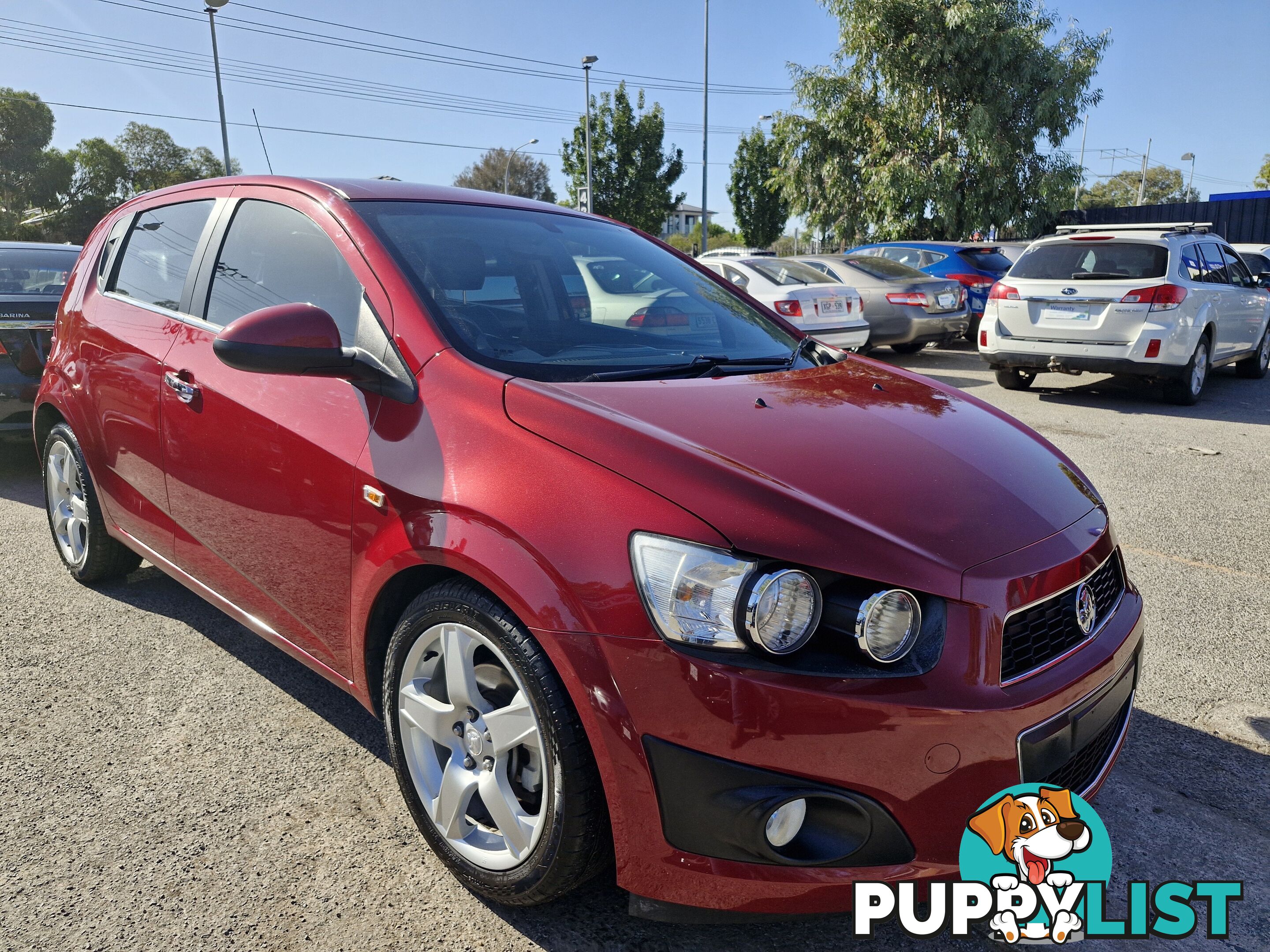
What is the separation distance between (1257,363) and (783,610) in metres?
12.0

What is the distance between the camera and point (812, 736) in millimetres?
1624

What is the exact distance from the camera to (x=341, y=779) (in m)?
2.60

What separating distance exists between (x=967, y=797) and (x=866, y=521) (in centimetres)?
54

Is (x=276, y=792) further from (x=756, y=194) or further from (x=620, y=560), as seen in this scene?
(x=756, y=194)

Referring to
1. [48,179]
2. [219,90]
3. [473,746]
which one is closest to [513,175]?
[48,179]

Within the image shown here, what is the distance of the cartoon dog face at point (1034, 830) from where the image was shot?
1.75 meters

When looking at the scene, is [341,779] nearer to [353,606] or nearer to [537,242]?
[353,606]

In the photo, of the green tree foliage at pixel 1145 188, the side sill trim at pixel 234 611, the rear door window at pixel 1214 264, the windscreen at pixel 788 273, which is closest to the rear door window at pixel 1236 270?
the rear door window at pixel 1214 264

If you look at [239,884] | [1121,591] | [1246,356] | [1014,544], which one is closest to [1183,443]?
[1246,356]

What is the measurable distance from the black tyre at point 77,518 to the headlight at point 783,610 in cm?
296

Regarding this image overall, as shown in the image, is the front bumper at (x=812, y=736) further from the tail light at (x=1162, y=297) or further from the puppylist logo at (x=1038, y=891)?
the tail light at (x=1162, y=297)

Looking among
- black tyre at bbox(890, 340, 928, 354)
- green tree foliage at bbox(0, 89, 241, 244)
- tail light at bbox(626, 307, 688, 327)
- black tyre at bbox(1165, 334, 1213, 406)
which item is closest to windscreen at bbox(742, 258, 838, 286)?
black tyre at bbox(890, 340, 928, 354)

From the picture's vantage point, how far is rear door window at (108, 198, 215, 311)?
3158 millimetres

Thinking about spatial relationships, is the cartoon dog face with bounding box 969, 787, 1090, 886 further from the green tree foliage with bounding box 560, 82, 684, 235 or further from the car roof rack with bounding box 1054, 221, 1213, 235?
the green tree foliage with bounding box 560, 82, 684, 235
